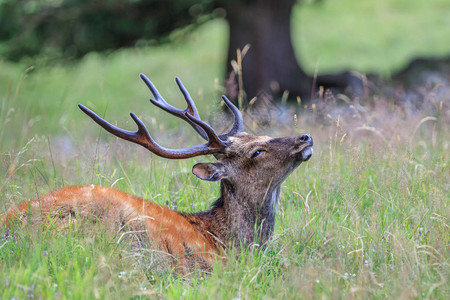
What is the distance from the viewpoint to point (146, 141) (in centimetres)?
422

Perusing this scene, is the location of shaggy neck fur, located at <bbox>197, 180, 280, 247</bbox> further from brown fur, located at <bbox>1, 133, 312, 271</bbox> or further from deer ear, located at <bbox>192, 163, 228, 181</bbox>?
deer ear, located at <bbox>192, 163, 228, 181</bbox>

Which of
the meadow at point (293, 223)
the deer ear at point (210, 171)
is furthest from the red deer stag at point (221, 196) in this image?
the meadow at point (293, 223)

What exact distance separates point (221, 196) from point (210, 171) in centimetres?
24

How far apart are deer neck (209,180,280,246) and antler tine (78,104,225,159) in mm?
323

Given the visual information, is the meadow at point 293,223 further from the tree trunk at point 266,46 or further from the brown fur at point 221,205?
the tree trunk at point 266,46

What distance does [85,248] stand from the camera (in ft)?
11.8

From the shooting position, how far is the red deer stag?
410 cm

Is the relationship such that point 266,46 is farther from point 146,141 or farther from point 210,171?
point 146,141

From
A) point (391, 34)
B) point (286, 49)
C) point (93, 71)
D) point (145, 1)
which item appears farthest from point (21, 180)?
point (391, 34)

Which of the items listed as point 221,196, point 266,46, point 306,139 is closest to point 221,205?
point 221,196

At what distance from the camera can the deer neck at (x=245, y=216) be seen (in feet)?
15.0

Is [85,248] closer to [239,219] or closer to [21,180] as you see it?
[239,219]

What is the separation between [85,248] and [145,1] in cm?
669

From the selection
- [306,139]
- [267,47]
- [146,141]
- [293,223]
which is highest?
[146,141]
